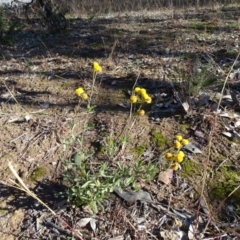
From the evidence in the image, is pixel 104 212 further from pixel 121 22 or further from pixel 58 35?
pixel 121 22

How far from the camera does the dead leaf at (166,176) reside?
2434 millimetres

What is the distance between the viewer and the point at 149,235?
6.89 feet

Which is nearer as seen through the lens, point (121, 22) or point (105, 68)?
point (105, 68)

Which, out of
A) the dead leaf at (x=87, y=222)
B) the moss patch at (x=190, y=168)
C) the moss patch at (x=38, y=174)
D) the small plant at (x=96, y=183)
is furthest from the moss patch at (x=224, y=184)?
the moss patch at (x=38, y=174)

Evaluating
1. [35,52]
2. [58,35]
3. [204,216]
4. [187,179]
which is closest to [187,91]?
[187,179]

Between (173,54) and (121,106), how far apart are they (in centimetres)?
154

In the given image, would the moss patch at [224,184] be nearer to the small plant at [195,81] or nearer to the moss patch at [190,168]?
the moss patch at [190,168]

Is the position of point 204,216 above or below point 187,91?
below

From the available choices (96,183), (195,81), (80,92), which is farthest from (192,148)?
(80,92)

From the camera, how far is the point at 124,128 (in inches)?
114

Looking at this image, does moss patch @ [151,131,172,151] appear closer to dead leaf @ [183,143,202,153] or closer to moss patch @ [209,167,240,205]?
dead leaf @ [183,143,202,153]

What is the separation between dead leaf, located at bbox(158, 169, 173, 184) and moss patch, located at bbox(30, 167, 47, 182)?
84 cm

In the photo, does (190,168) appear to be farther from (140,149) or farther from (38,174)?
(38,174)

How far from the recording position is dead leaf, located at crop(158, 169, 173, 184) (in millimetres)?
2434
